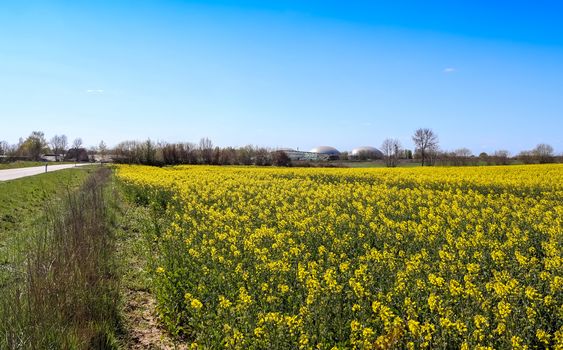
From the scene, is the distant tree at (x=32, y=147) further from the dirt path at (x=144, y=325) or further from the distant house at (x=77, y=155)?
the dirt path at (x=144, y=325)

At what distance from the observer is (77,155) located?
122m

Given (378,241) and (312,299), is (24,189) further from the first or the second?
(312,299)

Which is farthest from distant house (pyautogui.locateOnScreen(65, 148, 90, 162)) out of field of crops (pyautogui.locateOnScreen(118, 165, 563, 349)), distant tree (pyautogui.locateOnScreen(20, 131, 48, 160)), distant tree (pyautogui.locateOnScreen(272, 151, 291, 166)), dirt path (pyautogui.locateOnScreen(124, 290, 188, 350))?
dirt path (pyautogui.locateOnScreen(124, 290, 188, 350))

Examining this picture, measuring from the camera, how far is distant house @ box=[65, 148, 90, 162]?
4811 inches

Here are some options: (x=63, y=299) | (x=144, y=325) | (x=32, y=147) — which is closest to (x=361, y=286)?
(x=144, y=325)

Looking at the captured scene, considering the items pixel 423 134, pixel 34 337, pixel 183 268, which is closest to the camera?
pixel 34 337

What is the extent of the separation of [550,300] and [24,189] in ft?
81.3

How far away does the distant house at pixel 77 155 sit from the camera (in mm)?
122188

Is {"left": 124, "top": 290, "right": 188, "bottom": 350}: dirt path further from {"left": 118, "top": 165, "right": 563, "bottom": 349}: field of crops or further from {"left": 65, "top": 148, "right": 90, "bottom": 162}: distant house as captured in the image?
{"left": 65, "top": 148, "right": 90, "bottom": 162}: distant house

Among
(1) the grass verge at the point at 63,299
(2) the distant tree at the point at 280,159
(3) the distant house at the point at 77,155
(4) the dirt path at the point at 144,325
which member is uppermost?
(3) the distant house at the point at 77,155

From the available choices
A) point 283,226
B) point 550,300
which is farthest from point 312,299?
point 283,226

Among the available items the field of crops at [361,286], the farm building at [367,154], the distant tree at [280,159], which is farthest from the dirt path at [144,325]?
the farm building at [367,154]

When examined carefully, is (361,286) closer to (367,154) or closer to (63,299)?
(63,299)

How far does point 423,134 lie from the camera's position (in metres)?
92.7
